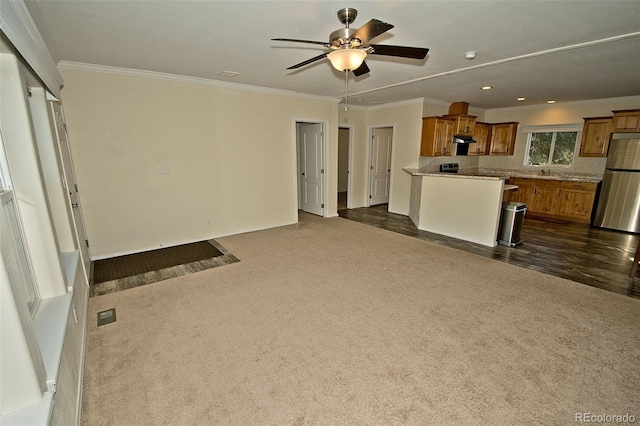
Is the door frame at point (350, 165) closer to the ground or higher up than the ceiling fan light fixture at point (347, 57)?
closer to the ground

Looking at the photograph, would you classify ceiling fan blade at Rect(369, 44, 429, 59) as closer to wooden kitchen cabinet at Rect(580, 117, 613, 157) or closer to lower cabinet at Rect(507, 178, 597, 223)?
lower cabinet at Rect(507, 178, 597, 223)

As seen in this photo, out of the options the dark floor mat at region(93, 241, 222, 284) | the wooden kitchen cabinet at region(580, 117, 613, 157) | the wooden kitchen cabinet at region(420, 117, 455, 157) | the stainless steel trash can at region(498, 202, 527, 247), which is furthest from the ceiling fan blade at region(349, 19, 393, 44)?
the wooden kitchen cabinet at region(580, 117, 613, 157)

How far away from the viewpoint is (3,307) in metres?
1.17

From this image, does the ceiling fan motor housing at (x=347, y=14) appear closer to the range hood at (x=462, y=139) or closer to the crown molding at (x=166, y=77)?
the crown molding at (x=166, y=77)

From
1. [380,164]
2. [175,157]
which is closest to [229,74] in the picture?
[175,157]

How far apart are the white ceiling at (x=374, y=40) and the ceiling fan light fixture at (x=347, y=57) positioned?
34 cm

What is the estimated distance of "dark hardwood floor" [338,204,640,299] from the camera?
3.48m

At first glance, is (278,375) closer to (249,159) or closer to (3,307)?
(3,307)

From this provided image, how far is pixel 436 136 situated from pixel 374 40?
12.0 ft

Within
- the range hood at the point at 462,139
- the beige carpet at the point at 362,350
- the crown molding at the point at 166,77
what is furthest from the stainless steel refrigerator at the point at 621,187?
the crown molding at the point at 166,77

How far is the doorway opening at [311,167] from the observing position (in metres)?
6.16

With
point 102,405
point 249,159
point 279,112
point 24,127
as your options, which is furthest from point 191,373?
point 279,112

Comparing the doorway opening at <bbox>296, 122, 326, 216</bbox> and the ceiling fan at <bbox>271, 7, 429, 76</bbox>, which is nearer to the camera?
the ceiling fan at <bbox>271, 7, 429, 76</bbox>

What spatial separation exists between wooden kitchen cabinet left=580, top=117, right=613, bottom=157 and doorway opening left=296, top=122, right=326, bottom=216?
18.3ft
